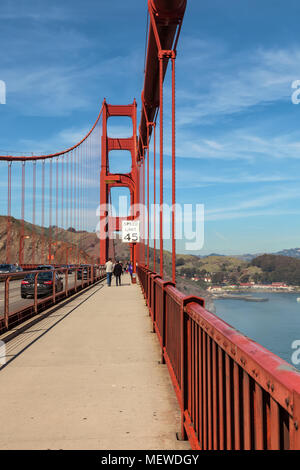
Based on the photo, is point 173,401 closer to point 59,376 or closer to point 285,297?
point 59,376

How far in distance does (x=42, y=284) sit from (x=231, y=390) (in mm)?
10284

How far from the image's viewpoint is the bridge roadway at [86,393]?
11.8 ft

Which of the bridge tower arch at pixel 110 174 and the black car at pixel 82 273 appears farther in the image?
the bridge tower arch at pixel 110 174

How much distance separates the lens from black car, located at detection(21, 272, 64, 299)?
10015 millimetres

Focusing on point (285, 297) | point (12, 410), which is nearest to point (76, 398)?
point (12, 410)

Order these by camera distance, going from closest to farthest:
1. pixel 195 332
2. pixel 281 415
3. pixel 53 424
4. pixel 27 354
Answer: pixel 281 415 → pixel 195 332 → pixel 53 424 → pixel 27 354

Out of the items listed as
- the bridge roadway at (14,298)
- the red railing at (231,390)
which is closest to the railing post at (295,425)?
the red railing at (231,390)

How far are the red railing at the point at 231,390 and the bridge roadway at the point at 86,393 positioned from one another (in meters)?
0.60

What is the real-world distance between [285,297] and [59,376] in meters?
188

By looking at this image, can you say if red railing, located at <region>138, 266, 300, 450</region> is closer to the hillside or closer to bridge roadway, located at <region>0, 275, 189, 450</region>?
bridge roadway, located at <region>0, 275, 189, 450</region>

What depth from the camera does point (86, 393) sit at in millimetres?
4836

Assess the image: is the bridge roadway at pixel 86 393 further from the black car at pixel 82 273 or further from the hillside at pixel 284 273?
the hillside at pixel 284 273

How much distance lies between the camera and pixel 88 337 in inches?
328

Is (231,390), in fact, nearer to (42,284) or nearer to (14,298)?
(14,298)
